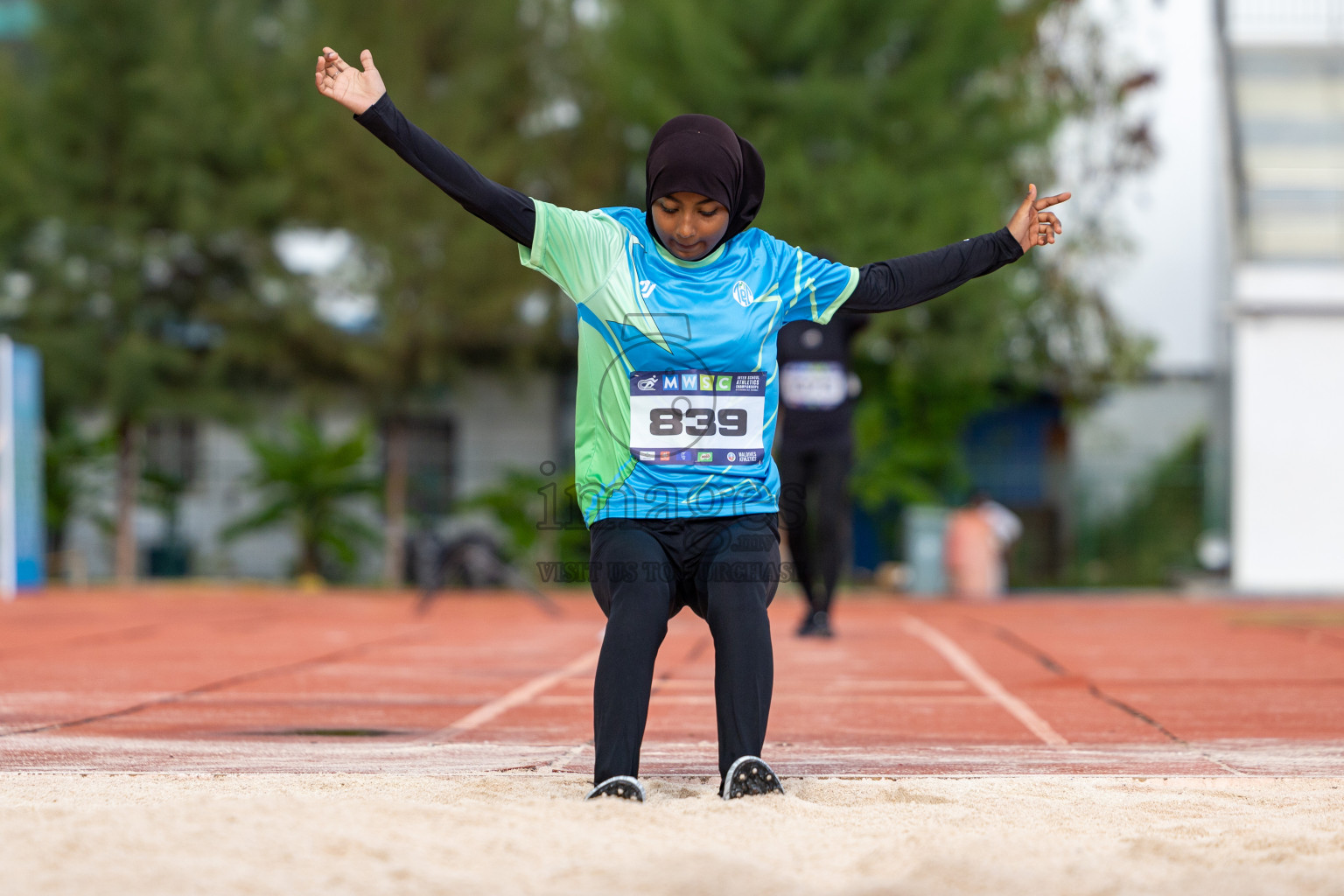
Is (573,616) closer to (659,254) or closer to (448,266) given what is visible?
(448,266)

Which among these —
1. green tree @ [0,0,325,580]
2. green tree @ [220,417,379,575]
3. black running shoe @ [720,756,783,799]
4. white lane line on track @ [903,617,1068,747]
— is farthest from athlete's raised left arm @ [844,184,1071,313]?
A: green tree @ [0,0,325,580]

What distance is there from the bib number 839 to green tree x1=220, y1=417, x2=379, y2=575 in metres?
13.4

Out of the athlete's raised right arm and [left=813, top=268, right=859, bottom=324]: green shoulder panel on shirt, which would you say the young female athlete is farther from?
[left=813, top=268, right=859, bottom=324]: green shoulder panel on shirt

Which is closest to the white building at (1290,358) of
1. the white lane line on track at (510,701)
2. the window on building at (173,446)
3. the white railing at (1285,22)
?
the white railing at (1285,22)

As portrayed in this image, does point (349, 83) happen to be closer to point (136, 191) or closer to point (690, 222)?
point (690, 222)

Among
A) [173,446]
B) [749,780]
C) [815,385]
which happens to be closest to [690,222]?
[749,780]

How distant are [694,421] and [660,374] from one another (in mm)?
141

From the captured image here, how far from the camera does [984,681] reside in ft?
20.6

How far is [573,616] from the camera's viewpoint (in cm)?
1102

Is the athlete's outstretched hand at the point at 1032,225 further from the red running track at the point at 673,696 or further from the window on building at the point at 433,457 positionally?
the window on building at the point at 433,457

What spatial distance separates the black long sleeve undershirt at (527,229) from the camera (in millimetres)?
3318

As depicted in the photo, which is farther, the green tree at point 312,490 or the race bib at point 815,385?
the green tree at point 312,490

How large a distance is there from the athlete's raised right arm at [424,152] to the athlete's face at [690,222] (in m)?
0.32

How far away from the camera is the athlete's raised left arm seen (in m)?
3.55
